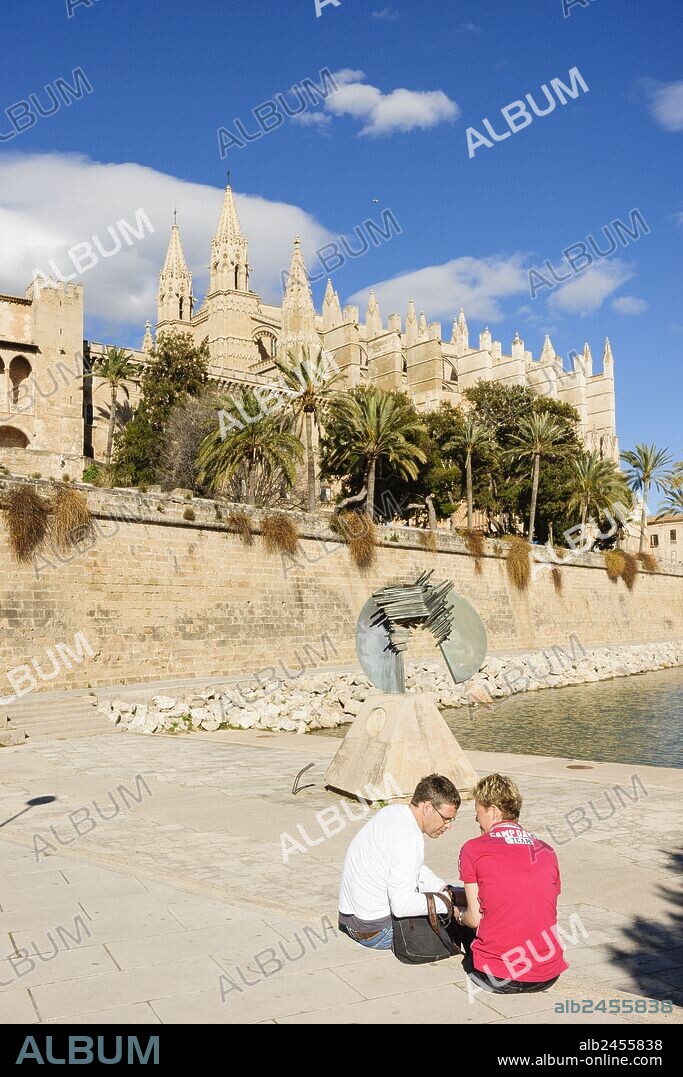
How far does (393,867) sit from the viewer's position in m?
4.14

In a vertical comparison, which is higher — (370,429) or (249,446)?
(370,429)

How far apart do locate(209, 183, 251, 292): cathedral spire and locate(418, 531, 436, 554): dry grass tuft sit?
33.1 m

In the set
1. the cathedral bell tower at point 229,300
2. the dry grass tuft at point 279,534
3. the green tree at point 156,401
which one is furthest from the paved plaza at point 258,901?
the cathedral bell tower at point 229,300

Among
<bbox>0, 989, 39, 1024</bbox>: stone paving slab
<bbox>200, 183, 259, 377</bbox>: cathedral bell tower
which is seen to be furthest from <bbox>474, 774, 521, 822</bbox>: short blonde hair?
<bbox>200, 183, 259, 377</bbox>: cathedral bell tower

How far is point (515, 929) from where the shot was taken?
3.64 meters

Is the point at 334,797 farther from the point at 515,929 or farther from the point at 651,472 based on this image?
the point at 651,472

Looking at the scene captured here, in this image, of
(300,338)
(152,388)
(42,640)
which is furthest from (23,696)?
(300,338)

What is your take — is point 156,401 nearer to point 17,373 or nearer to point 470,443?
point 17,373

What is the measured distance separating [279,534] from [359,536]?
3.53 m

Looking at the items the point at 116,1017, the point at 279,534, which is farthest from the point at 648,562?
the point at 116,1017

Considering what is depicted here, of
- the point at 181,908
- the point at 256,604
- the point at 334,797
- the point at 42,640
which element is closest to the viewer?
the point at 181,908

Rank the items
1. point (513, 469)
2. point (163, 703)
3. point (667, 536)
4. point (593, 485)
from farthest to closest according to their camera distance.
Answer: point (667, 536) < point (513, 469) < point (593, 485) < point (163, 703)

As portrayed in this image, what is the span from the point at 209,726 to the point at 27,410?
2808cm

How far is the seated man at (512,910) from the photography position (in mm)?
3607
